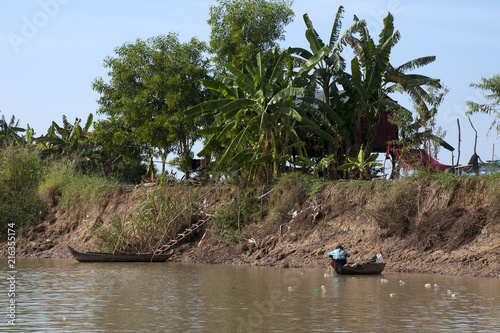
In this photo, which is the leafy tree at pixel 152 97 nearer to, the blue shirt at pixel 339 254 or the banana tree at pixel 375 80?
the banana tree at pixel 375 80

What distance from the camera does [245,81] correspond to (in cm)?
2452

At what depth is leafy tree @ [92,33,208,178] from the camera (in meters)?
31.0

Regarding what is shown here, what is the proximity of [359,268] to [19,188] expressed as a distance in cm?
2047

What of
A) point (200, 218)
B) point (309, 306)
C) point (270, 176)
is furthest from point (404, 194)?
point (309, 306)

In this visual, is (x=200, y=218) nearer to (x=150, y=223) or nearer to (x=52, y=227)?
(x=150, y=223)

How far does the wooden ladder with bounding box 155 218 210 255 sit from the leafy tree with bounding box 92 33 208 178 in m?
6.28

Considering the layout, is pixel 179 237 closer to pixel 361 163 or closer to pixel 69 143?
pixel 361 163

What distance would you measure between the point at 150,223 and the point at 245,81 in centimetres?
641

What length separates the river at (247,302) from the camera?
34.0 feet

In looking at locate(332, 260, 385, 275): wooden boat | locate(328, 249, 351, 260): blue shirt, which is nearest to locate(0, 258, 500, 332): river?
locate(332, 260, 385, 275): wooden boat

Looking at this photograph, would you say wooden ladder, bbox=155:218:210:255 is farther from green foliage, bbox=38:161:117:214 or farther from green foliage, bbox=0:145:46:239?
green foliage, bbox=0:145:46:239

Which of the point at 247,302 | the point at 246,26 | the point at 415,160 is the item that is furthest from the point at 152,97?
the point at 247,302

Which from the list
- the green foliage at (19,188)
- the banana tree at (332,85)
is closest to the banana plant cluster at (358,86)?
the banana tree at (332,85)

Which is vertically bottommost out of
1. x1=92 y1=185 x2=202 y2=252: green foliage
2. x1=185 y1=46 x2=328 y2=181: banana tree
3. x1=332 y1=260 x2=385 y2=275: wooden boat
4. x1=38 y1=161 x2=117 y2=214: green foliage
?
x1=332 y1=260 x2=385 y2=275: wooden boat
